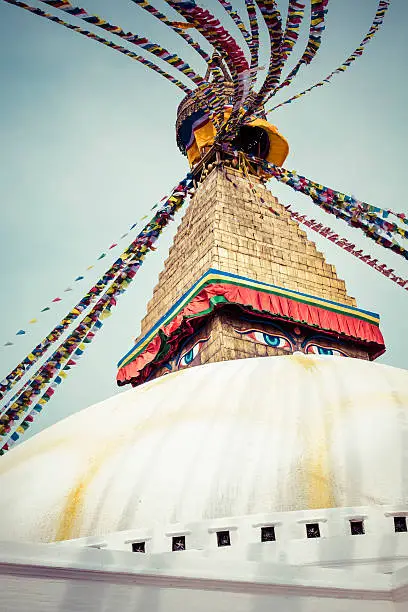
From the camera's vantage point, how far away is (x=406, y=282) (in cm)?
845

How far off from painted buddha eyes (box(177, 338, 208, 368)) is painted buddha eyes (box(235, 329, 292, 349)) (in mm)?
667

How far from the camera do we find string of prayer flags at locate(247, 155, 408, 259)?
7.90m

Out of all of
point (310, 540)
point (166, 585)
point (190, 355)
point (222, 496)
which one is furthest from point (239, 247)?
point (166, 585)

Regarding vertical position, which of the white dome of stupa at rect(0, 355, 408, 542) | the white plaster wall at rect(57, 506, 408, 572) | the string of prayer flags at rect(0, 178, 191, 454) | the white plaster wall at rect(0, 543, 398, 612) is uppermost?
the string of prayer flags at rect(0, 178, 191, 454)

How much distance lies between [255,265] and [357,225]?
158 cm

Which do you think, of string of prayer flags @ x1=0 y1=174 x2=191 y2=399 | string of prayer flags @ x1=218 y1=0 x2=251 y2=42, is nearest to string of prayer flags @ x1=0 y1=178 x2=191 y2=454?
string of prayer flags @ x1=0 y1=174 x2=191 y2=399

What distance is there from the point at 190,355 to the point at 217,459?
4.54 metres

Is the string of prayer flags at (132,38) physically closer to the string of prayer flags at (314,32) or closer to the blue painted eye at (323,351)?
the string of prayer flags at (314,32)

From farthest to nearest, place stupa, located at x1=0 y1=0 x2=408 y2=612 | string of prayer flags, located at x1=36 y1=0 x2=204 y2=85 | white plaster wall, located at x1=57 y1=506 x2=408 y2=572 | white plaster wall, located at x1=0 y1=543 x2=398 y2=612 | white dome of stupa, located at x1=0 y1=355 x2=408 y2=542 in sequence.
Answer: string of prayer flags, located at x1=36 y1=0 x2=204 y2=85 < white dome of stupa, located at x1=0 y1=355 x2=408 y2=542 < white plaster wall, located at x1=57 y1=506 x2=408 y2=572 < stupa, located at x1=0 y1=0 x2=408 y2=612 < white plaster wall, located at x1=0 y1=543 x2=398 y2=612

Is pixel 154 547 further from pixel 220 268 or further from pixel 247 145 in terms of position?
pixel 247 145

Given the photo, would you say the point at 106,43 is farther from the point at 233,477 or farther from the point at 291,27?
the point at 233,477

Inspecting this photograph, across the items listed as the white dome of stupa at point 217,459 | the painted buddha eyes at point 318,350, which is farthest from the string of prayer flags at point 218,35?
the white dome of stupa at point 217,459

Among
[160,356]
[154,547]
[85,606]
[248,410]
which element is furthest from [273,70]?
[85,606]

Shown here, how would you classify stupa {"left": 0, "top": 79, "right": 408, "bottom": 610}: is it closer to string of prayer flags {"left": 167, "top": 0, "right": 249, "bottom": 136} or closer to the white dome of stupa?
the white dome of stupa
